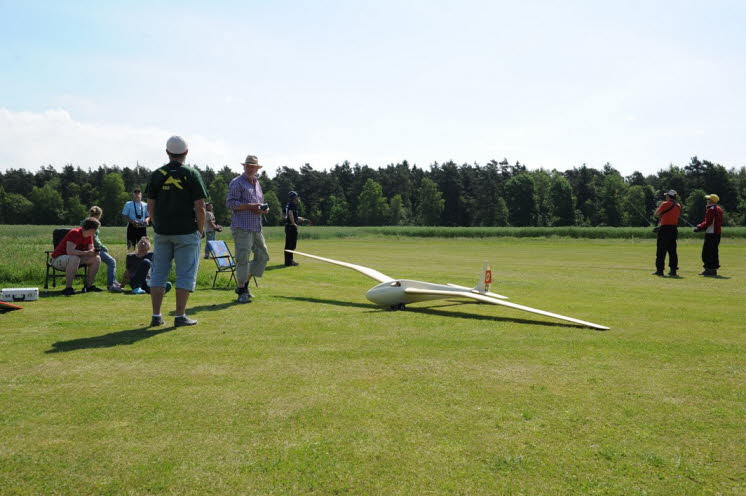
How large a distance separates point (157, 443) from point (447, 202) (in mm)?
126016

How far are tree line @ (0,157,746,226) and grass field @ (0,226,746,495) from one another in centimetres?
10064

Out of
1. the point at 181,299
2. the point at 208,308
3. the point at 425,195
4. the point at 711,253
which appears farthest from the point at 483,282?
the point at 425,195

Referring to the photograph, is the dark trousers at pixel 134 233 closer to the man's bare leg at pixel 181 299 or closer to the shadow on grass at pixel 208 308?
the shadow on grass at pixel 208 308

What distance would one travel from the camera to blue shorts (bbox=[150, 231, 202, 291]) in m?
6.71

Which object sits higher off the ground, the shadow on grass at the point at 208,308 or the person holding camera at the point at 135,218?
the person holding camera at the point at 135,218

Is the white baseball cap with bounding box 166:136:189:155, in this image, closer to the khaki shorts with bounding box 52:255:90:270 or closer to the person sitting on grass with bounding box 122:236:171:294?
the person sitting on grass with bounding box 122:236:171:294

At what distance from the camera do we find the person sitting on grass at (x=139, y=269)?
9.98 metres

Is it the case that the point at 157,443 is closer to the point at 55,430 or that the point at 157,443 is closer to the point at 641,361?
the point at 55,430

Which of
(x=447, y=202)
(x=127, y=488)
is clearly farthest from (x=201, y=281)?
(x=447, y=202)

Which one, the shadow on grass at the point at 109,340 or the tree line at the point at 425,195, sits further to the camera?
the tree line at the point at 425,195

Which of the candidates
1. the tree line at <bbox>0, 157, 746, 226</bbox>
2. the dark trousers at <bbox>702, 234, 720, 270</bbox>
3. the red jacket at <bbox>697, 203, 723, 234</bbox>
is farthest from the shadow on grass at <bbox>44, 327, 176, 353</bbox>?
the tree line at <bbox>0, 157, 746, 226</bbox>

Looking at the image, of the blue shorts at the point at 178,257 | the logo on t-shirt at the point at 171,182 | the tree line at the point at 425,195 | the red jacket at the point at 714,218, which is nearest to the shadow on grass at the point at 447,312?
the blue shorts at the point at 178,257

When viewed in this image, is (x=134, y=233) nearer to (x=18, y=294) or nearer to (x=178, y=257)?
(x=18, y=294)

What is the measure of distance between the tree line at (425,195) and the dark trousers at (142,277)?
9609 cm
